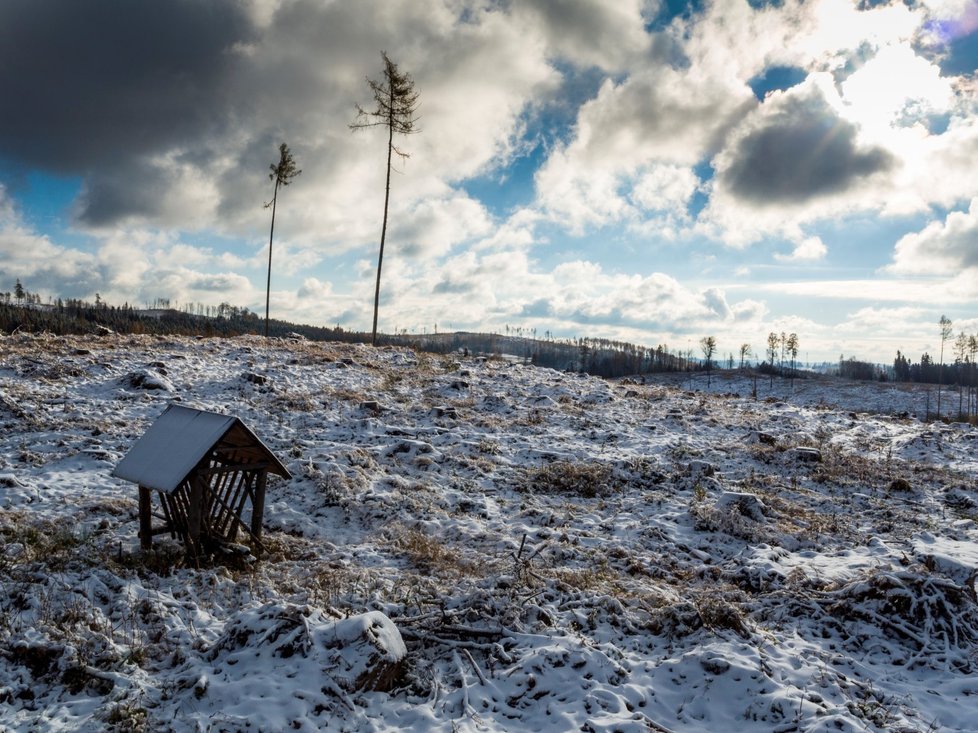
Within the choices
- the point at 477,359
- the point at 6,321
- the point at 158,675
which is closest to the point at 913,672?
the point at 158,675

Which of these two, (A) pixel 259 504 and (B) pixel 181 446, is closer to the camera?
(B) pixel 181 446

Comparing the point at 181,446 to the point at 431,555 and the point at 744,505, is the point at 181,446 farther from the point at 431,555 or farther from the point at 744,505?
the point at 744,505

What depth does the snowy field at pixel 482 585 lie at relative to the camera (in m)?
5.76

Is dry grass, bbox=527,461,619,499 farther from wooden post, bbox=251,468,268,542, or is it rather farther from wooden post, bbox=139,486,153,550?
wooden post, bbox=139,486,153,550

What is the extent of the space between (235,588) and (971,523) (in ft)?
53.8

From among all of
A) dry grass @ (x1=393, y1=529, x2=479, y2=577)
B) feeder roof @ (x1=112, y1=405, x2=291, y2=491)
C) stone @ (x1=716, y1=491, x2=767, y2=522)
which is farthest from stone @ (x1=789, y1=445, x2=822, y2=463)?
feeder roof @ (x1=112, y1=405, x2=291, y2=491)

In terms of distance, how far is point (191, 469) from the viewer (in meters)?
8.35

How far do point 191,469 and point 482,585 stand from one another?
17.1 feet

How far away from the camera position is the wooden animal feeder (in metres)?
8.55

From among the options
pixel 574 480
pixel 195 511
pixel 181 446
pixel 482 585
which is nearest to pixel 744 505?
pixel 574 480

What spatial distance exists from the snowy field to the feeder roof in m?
1.36

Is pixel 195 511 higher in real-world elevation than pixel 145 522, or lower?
higher

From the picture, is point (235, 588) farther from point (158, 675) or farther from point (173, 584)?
point (158, 675)

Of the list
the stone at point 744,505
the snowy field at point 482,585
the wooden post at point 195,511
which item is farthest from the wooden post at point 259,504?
the stone at point 744,505
